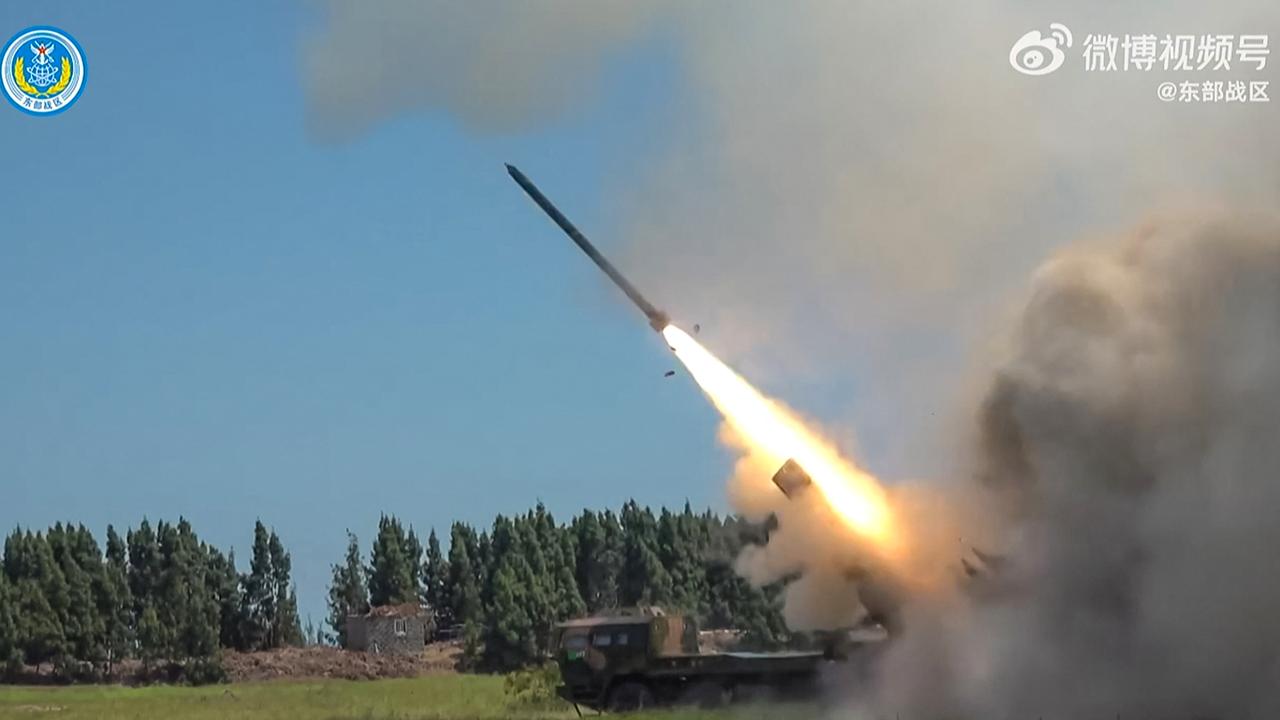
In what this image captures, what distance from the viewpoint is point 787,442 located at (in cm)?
3716

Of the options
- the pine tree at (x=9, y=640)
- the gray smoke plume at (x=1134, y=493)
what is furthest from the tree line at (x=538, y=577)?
the gray smoke plume at (x=1134, y=493)

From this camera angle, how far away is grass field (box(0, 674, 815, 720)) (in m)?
37.8

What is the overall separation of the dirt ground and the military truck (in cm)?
3708

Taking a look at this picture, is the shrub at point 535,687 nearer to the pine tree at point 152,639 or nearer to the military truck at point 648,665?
the military truck at point 648,665

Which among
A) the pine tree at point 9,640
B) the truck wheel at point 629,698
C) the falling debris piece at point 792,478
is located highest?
the pine tree at point 9,640

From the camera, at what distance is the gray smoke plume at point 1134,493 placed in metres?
29.5

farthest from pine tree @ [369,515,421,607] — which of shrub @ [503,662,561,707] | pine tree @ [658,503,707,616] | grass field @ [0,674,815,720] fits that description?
shrub @ [503,662,561,707]

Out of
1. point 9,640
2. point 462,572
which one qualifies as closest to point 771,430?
point 9,640

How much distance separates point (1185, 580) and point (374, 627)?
72.3 m

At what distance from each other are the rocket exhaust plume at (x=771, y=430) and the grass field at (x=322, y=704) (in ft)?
13.9

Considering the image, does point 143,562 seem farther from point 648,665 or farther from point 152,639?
point 648,665

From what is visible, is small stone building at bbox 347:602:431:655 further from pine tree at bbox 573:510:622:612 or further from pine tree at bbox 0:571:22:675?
pine tree at bbox 0:571:22:675

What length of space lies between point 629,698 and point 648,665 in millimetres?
841

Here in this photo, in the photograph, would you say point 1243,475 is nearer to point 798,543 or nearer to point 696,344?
point 798,543
